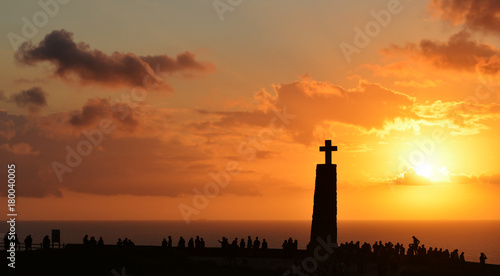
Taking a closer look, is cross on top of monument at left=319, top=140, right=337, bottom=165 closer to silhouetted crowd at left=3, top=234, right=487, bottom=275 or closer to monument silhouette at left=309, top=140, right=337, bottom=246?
monument silhouette at left=309, top=140, right=337, bottom=246

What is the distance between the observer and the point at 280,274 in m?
26.5

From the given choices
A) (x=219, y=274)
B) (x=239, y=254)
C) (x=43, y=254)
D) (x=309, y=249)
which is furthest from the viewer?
(x=239, y=254)

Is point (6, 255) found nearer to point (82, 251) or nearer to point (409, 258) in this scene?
point (82, 251)

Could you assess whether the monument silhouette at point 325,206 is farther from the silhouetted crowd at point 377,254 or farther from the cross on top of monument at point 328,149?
the silhouetted crowd at point 377,254

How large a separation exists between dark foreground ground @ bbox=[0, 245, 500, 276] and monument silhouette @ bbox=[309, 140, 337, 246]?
4.64ft

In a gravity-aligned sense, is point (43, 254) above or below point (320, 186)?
below

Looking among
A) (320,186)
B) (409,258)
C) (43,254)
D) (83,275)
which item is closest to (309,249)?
(320,186)

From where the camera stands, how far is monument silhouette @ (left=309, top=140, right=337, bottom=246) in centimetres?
3052

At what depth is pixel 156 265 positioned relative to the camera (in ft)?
101

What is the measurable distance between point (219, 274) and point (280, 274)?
3.39 metres

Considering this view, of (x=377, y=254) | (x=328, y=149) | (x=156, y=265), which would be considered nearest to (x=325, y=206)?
(x=328, y=149)

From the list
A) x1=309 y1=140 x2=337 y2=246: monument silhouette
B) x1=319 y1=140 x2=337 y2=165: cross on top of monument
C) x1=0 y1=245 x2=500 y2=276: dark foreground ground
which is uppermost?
x1=319 y1=140 x2=337 y2=165: cross on top of monument

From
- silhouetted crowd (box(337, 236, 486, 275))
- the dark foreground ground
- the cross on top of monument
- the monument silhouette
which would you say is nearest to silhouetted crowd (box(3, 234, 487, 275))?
silhouetted crowd (box(337, 236, 486, 275))

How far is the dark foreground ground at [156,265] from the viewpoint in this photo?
2864 cm
